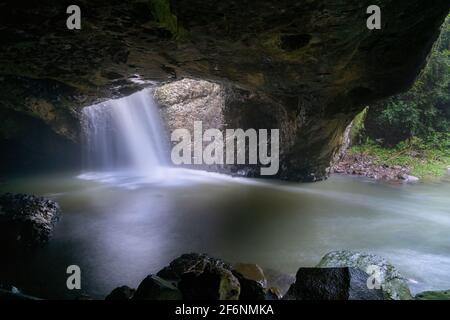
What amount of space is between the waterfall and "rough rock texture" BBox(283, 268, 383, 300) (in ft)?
36.8

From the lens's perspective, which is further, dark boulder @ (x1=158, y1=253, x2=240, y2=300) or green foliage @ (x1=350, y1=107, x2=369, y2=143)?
green foliage @ (x1=350, y1=107, x2=369, y2=143)

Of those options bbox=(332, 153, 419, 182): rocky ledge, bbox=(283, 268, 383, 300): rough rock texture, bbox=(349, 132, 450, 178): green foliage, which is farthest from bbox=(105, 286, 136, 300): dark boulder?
bbox=(349, 132, 450, 178): green foliage

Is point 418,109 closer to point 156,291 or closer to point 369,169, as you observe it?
point 369,169

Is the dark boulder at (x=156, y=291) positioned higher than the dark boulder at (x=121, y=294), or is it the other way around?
the dark boulder at (x=156, y=291)

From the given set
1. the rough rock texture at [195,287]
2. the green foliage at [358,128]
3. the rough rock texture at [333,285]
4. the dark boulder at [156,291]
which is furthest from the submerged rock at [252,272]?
the green foliage at [358,128]

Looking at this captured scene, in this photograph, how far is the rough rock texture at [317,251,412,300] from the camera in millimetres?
3340

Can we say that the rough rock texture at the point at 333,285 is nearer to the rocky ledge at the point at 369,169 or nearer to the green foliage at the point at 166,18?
the green foliage at the point at 166,18

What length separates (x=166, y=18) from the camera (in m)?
3.91

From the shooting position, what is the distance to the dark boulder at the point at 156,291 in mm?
2941

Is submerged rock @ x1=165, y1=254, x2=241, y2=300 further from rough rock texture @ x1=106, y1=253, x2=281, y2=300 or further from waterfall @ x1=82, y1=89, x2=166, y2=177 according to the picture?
waterfall @ x1=82, y1=89, x2=166, y2=177

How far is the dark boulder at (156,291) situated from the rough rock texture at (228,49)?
3.00m

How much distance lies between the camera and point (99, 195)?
358 inches

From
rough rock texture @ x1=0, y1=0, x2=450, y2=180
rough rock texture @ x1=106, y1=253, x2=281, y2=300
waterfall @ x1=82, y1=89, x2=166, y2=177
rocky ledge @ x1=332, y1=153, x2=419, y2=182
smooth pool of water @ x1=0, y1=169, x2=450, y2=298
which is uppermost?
rough rock texture @ x1=0, y1=0, x2=450, y2=180
